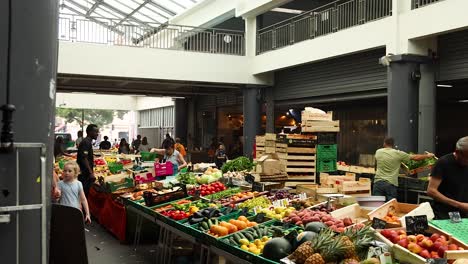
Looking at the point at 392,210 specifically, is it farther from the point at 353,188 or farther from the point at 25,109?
the point at 25,109

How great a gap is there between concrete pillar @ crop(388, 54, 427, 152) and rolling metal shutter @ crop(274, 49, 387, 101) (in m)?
1.56

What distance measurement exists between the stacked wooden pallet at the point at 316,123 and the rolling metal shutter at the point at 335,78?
5144mm

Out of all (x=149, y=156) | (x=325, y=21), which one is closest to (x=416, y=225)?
(x=149, y=156)

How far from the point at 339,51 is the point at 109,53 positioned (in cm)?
761

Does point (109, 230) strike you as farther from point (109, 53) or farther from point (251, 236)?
point (109, 53)

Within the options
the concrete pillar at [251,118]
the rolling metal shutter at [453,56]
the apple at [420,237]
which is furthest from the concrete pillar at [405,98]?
the apple at [420,237]

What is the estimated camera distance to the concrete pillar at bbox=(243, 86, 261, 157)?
18.9 m

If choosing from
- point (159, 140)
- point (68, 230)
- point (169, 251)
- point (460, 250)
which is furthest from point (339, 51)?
point (159, 140)

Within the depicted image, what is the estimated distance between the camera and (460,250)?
3502mm

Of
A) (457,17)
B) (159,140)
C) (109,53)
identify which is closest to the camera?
(457,17)

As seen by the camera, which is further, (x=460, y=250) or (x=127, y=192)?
(x=127, y=192)

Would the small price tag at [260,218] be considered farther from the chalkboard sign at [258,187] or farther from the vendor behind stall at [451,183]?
the chalkboard sign at [258,187]

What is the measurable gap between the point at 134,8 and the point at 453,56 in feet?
58.1

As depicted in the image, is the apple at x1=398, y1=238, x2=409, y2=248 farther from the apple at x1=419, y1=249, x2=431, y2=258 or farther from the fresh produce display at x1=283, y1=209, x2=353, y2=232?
A: the fresh produce display at x1=283, y1=209, x2=353, y2=232
